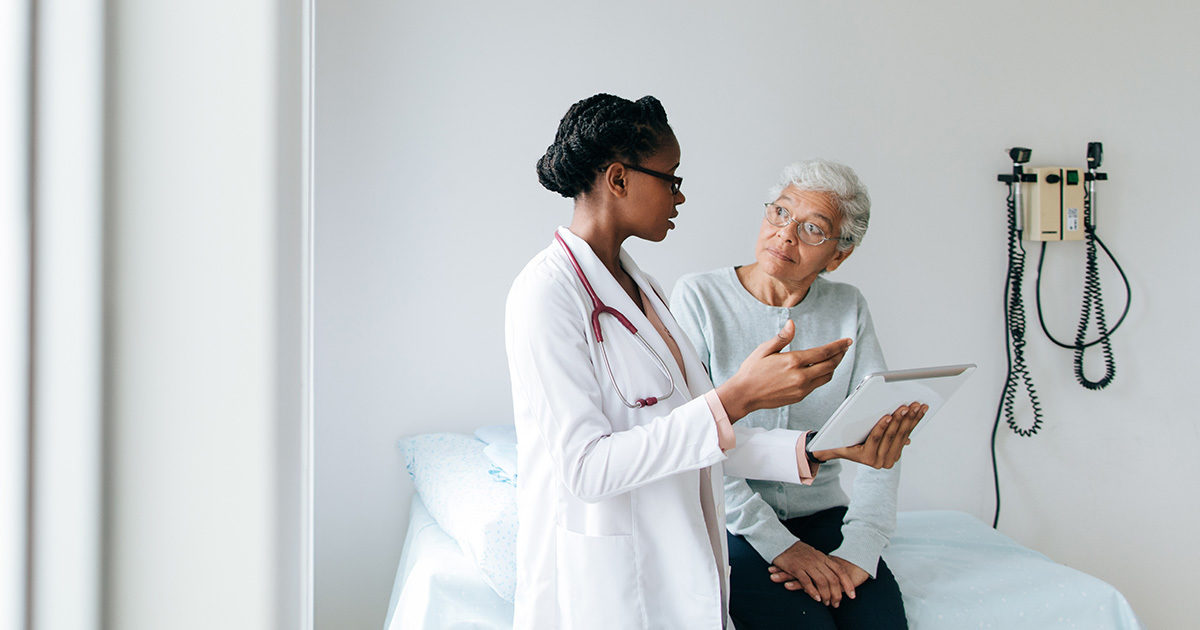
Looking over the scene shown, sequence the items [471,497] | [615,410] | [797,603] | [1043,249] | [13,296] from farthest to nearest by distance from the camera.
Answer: [1043,249]
[471,497]
[797,603]
[615,410]
[13,296]

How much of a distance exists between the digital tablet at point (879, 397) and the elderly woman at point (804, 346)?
36 cm

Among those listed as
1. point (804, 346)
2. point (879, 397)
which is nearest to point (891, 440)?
point (879, 397)

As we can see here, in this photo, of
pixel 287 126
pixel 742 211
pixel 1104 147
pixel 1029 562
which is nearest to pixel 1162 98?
pixel 1104 147

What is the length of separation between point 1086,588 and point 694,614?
1175 mm

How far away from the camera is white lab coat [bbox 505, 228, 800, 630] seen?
1134 mm

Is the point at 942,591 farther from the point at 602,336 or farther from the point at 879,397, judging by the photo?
the point at 602,336

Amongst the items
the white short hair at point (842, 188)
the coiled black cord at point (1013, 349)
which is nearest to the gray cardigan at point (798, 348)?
the white short hair at point (842, 188)

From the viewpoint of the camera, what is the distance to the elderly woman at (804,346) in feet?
5.34

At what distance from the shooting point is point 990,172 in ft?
8.43

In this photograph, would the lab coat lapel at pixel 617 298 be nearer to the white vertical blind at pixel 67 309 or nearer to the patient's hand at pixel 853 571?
the patient's hand at pixel 853 571

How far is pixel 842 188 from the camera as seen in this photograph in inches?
71.1

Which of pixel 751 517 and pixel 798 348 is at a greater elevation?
pixel 798 348

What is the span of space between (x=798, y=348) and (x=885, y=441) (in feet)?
1.45

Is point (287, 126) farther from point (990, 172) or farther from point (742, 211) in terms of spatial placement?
point (990, 172)
